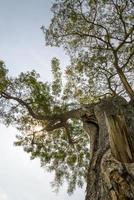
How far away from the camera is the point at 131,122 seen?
5527 millimetres

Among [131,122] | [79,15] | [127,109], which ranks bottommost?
[131,122]

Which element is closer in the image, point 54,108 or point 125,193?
point 125,193

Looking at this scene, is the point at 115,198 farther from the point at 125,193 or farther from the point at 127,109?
the point at 127,109

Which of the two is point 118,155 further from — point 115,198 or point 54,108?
point 54,108

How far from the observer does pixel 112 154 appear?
3.95 meters

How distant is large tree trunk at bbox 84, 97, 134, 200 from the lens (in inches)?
125

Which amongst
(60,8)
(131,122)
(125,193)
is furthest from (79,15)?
(125,193)

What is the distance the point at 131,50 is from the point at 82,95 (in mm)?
2849

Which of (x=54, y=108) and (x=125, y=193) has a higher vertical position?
(x=54, y=108)

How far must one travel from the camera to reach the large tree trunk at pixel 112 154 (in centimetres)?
318

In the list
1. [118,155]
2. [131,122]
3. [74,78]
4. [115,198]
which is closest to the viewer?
[115,198]

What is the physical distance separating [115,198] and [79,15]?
826 centimetres

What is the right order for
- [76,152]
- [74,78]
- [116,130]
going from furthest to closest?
[76,152]
[74,78]
[116,130]

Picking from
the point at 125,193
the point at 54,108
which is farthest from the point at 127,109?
the point at 54,108
